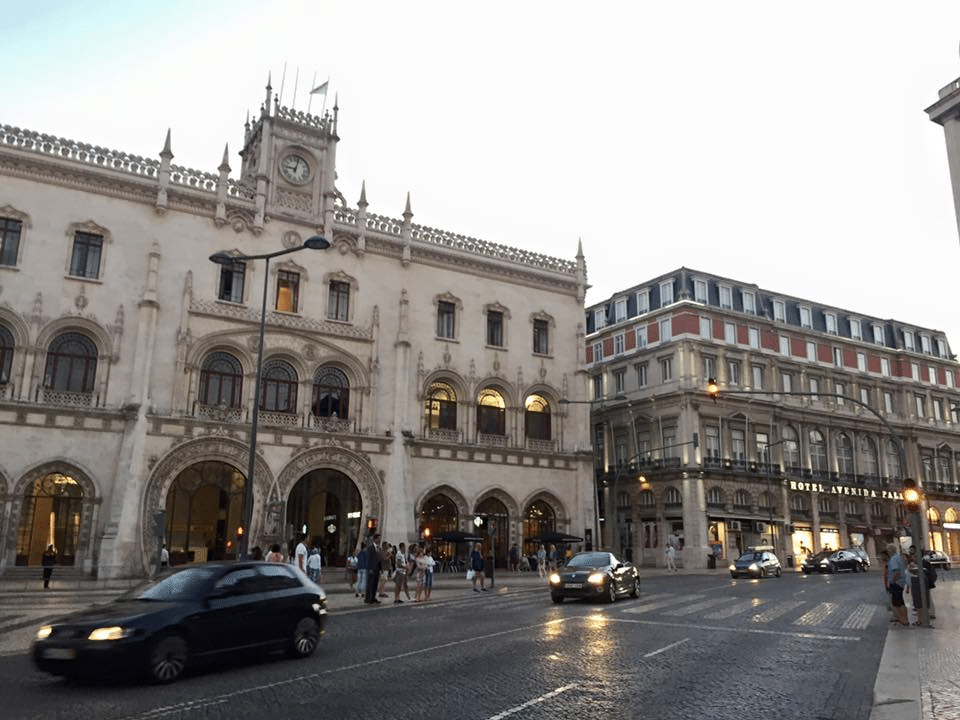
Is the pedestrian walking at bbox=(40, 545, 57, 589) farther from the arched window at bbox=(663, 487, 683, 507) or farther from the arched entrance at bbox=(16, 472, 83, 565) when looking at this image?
the arched window at bbox=(663, 487, 683, 507)

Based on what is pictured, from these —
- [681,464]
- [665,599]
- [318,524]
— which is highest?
[681,464]

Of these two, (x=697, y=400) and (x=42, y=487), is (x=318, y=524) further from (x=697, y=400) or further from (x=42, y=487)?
(x=697, y=400)

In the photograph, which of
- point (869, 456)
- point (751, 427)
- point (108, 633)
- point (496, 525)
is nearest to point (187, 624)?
point (108, 633)

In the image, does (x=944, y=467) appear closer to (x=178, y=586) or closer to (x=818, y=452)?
(x=818, y=452)

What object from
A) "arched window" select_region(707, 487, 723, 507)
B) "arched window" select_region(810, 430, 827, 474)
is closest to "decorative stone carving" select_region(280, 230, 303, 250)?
"arched window" select_region(707, 487, 723, 507)

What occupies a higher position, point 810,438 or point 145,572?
point 810,438

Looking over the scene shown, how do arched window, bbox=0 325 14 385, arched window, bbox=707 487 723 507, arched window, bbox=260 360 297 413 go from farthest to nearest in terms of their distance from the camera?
arched window, bbox=707 487 723 507
arched window, bbox=260 360 297 413
arched window, bbox=0 325 14 385

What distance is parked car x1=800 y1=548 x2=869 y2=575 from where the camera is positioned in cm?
4544

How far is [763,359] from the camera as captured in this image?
57.5m

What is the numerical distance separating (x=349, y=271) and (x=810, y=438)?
38.7 meters

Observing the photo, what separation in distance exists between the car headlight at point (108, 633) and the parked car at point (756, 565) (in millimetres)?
33164

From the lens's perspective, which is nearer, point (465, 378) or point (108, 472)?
point (108, 472)

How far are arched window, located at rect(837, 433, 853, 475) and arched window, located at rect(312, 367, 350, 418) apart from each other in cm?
4117

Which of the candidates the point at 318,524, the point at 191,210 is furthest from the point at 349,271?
the point at 318,524
